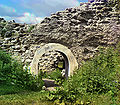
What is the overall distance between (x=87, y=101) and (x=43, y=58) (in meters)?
5.34

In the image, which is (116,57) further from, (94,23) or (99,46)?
(94,23)

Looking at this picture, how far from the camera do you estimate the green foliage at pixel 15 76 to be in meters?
5.72

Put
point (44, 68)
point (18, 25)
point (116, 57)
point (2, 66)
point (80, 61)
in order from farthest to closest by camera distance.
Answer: point (44, 68), point (18, 25), point (80, 61), point (116, 57), point (2, 66)

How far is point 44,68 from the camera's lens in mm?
9219

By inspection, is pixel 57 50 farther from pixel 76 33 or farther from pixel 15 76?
pixel 15 76

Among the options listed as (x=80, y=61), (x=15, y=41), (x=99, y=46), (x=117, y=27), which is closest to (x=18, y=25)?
(x=15, y=41)

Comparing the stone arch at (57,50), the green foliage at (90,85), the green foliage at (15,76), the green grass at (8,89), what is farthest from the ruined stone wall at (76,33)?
the green grass at (8,89)

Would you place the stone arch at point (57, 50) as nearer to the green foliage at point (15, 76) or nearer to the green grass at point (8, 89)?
the green foliage at point (15, 76)

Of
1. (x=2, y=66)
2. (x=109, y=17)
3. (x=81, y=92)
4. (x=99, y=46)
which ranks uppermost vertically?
(x=109, y=17)

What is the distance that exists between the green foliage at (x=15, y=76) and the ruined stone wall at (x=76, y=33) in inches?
31.6

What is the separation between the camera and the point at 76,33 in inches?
287

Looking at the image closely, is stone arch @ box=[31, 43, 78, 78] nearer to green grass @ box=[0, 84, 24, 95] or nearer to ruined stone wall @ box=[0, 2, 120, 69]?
ruined stone wall @ box=[0, 2, 120, 69]

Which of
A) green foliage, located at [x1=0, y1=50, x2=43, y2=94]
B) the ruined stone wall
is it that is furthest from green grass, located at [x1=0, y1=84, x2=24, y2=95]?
the ruined stone wall

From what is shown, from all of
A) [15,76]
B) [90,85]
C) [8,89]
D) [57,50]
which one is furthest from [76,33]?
[8,89]
